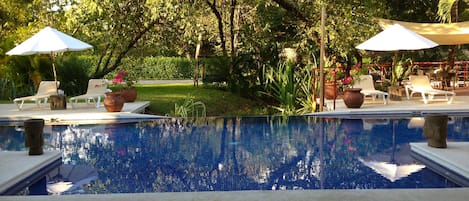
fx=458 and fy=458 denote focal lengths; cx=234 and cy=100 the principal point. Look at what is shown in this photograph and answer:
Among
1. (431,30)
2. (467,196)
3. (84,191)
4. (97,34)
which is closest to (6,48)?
(97,34)

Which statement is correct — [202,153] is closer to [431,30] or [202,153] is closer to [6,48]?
[431,30]

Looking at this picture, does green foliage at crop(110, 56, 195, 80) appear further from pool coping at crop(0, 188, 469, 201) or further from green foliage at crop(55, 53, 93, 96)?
pool coping at crop(0, 188, 469, 201)

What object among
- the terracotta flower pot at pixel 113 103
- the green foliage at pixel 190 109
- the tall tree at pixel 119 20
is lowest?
the green foliage at pixel 190 109

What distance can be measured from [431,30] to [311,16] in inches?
157

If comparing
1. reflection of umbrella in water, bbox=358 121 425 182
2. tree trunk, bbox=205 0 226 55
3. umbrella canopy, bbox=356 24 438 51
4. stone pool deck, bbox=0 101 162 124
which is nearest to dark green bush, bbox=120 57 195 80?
tree trunk, bbox=205 0 226 55

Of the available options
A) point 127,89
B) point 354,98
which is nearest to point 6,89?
point 127,89

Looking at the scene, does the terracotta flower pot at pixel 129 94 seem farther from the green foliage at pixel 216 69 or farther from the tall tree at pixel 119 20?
the green foliage at pixel 216 69

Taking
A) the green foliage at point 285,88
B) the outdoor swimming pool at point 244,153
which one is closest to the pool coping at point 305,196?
the outdoor swimming pool at point 244,153

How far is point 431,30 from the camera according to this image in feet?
49.3

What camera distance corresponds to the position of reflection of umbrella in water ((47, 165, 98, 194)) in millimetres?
5793

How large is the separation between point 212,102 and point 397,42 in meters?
6.55

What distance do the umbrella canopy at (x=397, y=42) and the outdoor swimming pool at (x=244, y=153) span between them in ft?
6.69

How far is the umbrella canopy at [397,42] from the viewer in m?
11.8

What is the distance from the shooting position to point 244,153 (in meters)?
7.71
